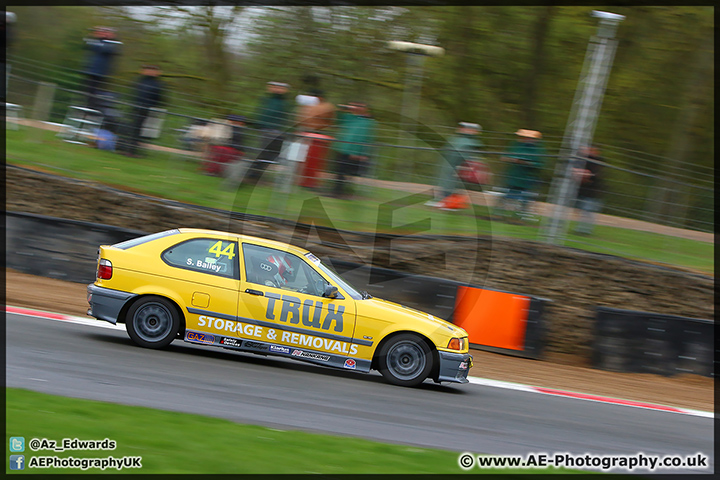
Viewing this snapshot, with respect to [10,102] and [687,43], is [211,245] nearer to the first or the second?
[10,102]

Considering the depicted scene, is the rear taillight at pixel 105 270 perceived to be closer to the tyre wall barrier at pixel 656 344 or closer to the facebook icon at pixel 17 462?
the facebook icon at pixel 17 462

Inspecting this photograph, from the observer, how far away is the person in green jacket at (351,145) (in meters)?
12.6

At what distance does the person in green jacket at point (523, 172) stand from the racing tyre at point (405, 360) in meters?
5.80

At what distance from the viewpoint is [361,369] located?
802 cm

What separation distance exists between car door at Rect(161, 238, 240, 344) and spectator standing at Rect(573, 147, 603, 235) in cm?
750

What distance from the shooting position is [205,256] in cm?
809

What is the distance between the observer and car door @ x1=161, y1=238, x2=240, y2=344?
7.86 m

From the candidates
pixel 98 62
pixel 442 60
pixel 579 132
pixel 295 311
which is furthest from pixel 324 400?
pixel 442 60

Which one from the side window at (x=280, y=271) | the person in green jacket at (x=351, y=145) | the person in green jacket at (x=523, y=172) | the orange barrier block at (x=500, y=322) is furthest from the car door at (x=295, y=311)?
the person in green jacket at (x=523, y=172)

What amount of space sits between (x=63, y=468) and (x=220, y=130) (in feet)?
32.0

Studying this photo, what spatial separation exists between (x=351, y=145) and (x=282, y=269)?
16.9 feet

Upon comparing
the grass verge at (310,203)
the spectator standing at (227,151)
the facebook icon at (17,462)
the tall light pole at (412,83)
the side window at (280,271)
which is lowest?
the facebook icon at (17,462)

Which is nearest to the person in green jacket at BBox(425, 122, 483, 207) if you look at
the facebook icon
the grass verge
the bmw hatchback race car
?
the grass verge

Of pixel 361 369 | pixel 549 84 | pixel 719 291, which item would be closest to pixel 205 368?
pixel 361 369
